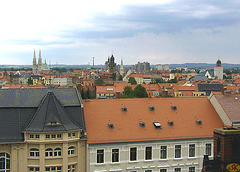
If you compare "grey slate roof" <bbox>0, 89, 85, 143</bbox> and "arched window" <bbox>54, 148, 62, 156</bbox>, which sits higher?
"grey slate roof" <bbox>0, 89, 85, 143</bbox>

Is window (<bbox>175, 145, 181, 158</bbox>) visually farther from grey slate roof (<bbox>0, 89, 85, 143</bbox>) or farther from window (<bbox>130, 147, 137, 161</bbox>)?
grey slate roof (<bbox>0, 89, 85, 143</bbox>)

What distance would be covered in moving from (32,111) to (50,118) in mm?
3199

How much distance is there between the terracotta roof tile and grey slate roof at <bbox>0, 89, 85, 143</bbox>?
7.42 ft

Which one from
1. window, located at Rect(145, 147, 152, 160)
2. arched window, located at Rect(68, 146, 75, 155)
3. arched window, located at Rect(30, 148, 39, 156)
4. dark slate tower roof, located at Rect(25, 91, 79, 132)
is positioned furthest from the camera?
window, located at Rect(145, 147, 152, 160)

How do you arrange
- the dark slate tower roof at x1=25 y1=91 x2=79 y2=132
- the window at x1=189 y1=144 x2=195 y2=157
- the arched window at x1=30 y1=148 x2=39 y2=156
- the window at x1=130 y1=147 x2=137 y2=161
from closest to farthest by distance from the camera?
the dark slate tower roof at x1=25 y1=91 x2=79 y2=132 < the arched window at x1=30 y1=148 x2=39 y2=156 < the window at x1=130 y1=147 x2=137 y2=161 < the window at x1=189 y1=144 x2=195 y2=157

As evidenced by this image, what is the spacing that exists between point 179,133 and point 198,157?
3802 millimetres

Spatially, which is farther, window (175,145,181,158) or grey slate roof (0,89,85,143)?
window (175,145,181,158)

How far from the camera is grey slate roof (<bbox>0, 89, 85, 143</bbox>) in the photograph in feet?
128

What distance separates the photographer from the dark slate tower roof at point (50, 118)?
127 ft

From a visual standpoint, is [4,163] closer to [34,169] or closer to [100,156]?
[34,169]

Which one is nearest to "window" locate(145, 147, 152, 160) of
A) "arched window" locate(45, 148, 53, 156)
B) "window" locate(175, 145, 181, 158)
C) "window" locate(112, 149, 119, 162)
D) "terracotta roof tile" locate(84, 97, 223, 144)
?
"terracotta roof tile" locate(84, 97, 223, 144)

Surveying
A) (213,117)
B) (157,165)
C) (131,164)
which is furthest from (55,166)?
(213,117)

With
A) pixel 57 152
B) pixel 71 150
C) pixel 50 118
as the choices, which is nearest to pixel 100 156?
pixel 71 150

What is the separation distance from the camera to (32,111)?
4100 centimetres
